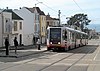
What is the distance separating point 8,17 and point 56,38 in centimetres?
2842

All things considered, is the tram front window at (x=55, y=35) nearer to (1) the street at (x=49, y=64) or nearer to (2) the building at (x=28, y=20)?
(1) the street at (x=49, y=64)

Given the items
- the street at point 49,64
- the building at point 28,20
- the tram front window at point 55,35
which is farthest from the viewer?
the building at point 28,20

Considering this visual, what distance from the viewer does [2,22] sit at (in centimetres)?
6769

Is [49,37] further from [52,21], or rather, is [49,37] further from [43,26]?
[52,21]

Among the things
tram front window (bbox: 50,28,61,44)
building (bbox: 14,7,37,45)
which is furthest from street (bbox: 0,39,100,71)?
building (bbox: 14,7,37,45)

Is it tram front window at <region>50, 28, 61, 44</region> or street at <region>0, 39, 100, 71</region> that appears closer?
street at <region>0, 39, 100, 71</region>

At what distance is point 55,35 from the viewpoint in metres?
44.3

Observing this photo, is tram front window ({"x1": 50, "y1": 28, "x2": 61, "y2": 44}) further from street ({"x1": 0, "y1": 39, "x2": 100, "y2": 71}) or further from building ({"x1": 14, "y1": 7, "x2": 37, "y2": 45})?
building ({"x1": 14, "y1": 7, "x2": 37, "y2": 45})

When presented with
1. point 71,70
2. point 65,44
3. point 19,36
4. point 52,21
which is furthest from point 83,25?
point 71,70

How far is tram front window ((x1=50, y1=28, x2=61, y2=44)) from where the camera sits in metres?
44.0

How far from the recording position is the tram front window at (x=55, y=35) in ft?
144

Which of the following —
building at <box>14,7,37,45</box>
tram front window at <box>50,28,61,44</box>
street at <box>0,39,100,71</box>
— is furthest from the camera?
building at <box>14,7,37,45</box>

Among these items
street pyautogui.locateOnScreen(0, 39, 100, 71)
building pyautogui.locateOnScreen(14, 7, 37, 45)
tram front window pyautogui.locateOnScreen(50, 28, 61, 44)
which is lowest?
street pyautogui.locateOnScreen(0, 39, 100, 71)

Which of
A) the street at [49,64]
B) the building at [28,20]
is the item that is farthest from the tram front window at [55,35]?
the building at [28,20]
